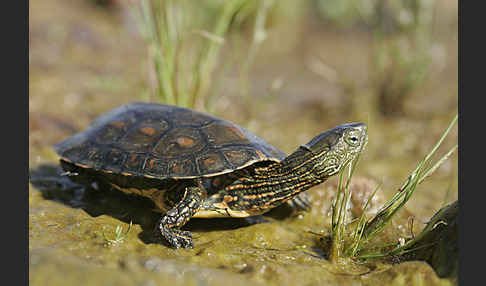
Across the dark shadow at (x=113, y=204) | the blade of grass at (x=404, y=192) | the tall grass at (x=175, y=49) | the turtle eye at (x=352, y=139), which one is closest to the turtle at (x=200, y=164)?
the turtle eye at (x=352, y=139)

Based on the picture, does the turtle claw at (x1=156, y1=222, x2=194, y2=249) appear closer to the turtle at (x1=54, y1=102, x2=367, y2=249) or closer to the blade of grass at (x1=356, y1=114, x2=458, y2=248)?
→ the turtle at (x1=54, y1=102, x2=367, y2=249)

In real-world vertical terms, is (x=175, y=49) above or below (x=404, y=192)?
above

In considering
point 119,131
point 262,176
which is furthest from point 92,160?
point 262,176

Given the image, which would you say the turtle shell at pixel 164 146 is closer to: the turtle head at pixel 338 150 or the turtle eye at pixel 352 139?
the turtle head at pixel 338 150

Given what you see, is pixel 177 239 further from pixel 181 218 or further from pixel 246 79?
pixel 246 79

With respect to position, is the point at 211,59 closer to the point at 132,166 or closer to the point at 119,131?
Answer: the point at 119,131

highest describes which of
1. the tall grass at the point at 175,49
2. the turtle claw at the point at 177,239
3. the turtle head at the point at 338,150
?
the tall grass at the point at 175,49

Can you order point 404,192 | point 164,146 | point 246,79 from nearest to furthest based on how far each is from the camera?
1. point 404,192
2. point 164,146
3. point 246,79

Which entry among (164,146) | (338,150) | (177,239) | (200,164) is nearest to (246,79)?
(164,146)
